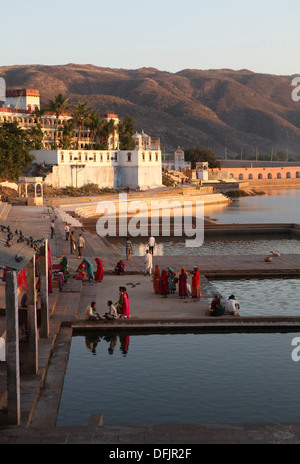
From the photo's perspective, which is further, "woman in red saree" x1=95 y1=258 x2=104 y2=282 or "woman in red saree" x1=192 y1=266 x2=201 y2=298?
"woman in red saree" x1=95 y1=258 x2=104 y2=282

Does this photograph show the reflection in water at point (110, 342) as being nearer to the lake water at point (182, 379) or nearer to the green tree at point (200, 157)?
the lake water at point (182, 379)

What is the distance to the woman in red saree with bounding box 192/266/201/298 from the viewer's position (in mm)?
19391

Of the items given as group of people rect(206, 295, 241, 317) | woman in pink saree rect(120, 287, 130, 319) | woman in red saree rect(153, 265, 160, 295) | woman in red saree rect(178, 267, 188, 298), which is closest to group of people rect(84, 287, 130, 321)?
woman in pink saree rect(120, 287, 130, 319)

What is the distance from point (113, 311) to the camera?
16844 mm

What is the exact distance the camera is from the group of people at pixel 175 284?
1944 centimetres

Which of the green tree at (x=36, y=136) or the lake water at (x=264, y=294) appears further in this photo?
the green tree at (x=36, y=136)

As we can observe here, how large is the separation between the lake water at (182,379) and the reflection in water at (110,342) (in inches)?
1.0

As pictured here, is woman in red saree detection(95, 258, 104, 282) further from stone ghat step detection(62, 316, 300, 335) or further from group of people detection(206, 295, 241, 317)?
group of people detection(206, 295, 241, 317)

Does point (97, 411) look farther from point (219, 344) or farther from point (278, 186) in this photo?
point (278, 186)

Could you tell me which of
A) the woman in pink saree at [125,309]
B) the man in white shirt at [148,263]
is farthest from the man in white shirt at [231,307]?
the man in white shirt at [148,263]

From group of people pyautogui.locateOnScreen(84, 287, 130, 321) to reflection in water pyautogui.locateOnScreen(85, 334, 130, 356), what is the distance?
0.63 m

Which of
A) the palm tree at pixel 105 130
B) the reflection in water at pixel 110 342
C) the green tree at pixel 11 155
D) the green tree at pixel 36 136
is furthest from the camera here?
the palm tree at pixel 105 130

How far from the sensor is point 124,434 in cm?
927

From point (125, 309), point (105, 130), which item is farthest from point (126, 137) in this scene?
point (125, 309)
